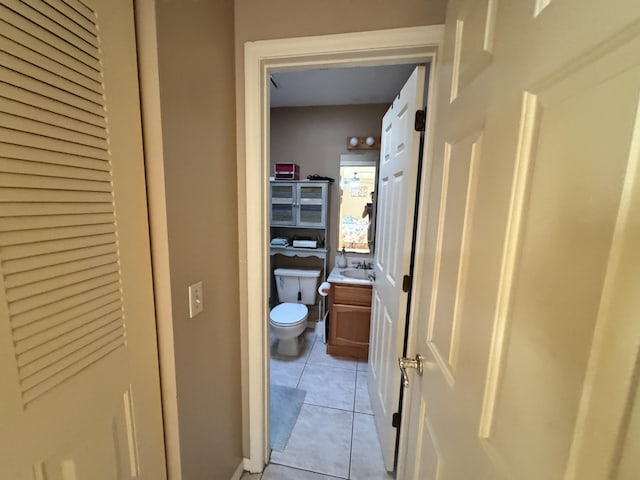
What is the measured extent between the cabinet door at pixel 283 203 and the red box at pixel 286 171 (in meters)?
0.07

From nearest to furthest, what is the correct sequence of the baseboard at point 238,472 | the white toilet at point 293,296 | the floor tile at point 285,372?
the baseboard at point 238,472 → the floor tile at point 285,372 → the white toilet at point 293,296

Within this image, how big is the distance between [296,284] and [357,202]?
3.59ft

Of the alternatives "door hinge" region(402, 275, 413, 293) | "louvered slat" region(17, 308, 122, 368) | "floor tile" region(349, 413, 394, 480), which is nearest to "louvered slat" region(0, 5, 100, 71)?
"louvered slat" region(17, 308, 122, 368)

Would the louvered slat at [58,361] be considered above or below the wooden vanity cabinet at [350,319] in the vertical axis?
above

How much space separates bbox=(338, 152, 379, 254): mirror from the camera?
8.96 ft

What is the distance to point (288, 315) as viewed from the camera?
242cm

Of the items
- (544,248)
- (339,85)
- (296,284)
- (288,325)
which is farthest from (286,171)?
(544,248)

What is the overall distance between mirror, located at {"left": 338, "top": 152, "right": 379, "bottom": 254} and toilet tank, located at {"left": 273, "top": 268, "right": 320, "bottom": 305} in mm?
475

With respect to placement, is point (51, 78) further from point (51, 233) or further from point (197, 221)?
point (197, 221)

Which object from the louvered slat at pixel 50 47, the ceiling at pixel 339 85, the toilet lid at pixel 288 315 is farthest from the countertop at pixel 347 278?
the louvered slat at pixel 50 47

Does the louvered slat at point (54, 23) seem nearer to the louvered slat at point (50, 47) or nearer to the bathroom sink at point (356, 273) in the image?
the louvered slat at point (50, 47)

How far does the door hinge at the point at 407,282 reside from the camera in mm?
1250

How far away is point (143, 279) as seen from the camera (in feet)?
2.60

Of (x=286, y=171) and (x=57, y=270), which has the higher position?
(x=286, y=171)
